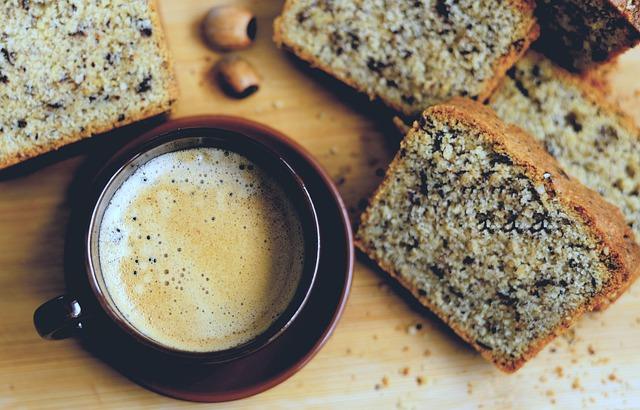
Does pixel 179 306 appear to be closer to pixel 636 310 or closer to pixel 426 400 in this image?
pixel 426 400

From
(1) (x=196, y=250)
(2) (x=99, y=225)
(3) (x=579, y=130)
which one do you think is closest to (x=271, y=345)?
(1) (x=196, y=250)

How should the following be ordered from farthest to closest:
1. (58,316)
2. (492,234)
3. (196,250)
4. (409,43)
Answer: (409,43) < (492,234) < (196,250) < (58,316)

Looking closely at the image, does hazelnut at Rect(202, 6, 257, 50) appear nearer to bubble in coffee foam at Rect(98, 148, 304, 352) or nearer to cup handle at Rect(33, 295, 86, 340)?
bubble in coffee foam at Rect(98, 148, 304, 352)

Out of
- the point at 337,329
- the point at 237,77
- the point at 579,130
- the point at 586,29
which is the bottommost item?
the point at 337,329

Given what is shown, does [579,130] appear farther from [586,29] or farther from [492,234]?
[492,234]

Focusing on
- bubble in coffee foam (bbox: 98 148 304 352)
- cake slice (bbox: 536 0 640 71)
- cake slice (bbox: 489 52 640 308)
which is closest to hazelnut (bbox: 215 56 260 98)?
bubble in coffee foam (bbox: 98 148 304 352)

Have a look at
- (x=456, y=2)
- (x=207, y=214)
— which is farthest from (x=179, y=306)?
(x=456, y=2)
